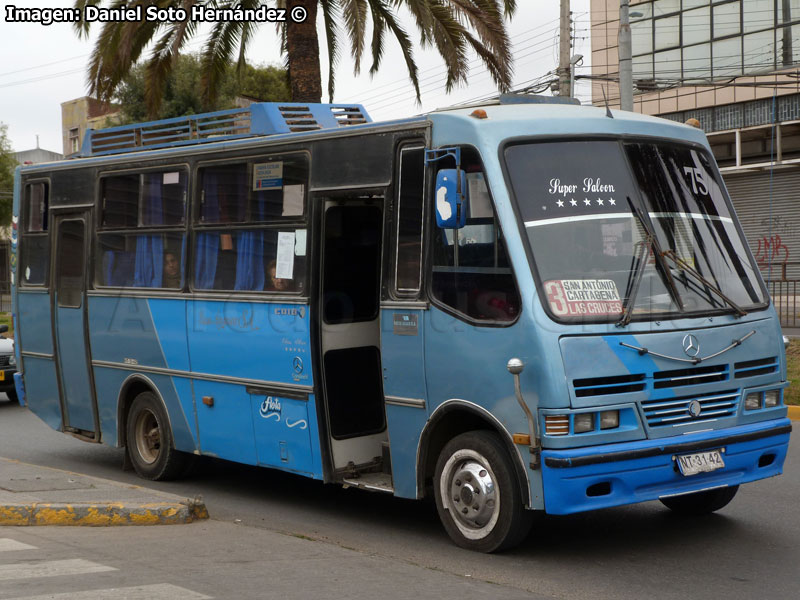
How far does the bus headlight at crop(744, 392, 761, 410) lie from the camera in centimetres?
700

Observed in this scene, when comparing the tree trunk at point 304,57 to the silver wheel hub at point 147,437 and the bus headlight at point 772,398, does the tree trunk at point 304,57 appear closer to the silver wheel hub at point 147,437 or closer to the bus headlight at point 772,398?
the silver wheel hub at point 147,437

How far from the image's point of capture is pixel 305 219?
8.16m

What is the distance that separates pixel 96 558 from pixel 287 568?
3.88 feet

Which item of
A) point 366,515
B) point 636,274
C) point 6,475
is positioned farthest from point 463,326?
point 6,475

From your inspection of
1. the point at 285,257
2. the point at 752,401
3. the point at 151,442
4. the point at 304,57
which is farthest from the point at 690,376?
the point at 304,57

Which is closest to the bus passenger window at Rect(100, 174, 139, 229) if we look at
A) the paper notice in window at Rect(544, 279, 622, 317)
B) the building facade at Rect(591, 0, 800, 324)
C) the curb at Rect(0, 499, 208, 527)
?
the curb at Rect(0, 499, 208, 527)

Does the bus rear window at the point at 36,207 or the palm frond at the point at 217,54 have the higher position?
the palm frond at the point at 217,54

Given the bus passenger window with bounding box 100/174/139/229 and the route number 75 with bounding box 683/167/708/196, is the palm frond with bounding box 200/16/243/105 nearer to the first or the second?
the bus passenger window with bounding box 100/174/139/229

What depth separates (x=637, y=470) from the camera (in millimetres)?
6406

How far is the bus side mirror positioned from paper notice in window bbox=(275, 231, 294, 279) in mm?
1743

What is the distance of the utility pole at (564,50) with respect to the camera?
2506 cm

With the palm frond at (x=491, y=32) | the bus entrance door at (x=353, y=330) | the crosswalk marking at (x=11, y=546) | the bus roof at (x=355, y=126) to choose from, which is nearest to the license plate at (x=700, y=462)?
the bus roof at (x=355, y=126)

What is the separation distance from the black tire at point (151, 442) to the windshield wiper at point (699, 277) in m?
4.82

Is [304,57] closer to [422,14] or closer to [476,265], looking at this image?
[422,14]
